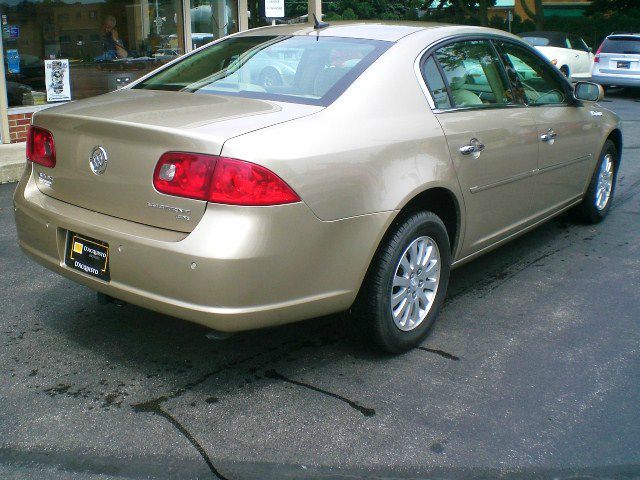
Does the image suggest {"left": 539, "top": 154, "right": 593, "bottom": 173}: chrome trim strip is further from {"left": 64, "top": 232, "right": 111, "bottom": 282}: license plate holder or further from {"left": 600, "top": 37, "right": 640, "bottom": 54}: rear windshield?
{"left": 600, "top": 37, "right": 640, "bottom": 54}: rear windshield

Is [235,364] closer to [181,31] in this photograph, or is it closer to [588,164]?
[588,164]

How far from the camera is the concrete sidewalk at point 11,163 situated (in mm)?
8133

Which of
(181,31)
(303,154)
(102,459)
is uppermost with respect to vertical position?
(181,31)

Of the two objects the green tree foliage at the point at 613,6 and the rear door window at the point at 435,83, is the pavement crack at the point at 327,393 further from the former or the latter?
the green tree foliage at the point at 613,6

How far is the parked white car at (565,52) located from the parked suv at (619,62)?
712 millimetres

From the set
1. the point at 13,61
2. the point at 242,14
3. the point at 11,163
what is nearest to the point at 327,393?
the point at 11,163

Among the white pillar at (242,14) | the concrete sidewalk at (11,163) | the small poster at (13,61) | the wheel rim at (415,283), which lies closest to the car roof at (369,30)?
the wheel rim at (415,283)

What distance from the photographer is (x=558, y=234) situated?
21.2ft

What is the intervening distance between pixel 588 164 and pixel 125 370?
3.90 meters

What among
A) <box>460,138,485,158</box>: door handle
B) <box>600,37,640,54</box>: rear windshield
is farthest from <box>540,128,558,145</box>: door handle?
<box>600,37,640,54</box>: rear windshield

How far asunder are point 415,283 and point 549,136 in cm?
176

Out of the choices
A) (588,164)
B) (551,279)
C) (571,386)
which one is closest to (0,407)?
(571,386)

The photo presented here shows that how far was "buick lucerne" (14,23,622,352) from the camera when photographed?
325cm

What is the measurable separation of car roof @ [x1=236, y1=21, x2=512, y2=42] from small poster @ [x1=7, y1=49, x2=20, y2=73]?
5190 millimetres
